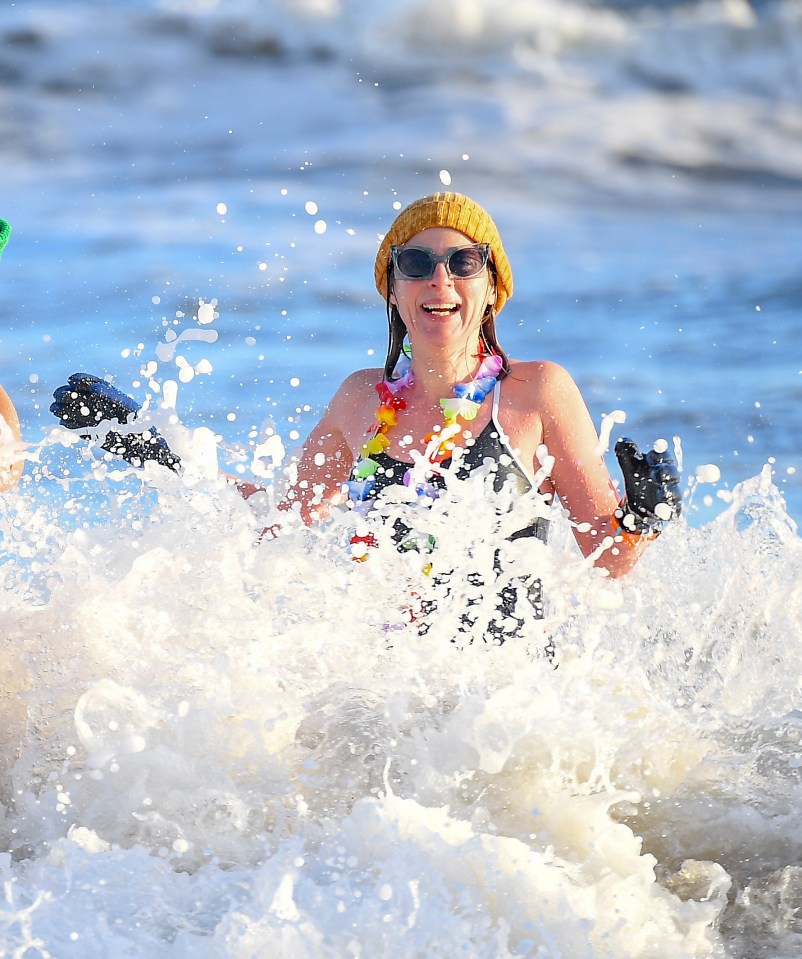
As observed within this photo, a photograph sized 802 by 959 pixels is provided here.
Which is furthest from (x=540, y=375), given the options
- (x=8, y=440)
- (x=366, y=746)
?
(x=8, y=440)

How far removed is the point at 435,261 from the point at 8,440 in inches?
77.1

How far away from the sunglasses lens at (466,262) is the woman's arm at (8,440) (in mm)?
1990

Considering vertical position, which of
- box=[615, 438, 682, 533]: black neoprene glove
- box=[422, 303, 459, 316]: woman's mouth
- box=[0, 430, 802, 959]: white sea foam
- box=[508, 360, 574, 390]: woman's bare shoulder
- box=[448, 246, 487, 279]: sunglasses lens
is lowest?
box=[0, 430, 802, 959]: white sea foam

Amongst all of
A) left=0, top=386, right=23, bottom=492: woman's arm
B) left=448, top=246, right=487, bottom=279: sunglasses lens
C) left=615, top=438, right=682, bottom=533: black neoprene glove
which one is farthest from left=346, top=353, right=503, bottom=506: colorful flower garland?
left=0, top=386, right=23, bottom=492: woman's arm

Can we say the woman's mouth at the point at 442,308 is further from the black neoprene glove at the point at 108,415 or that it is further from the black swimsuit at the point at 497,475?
the black neoprene glove at the point at 108,415

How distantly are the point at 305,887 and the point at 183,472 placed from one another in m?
2.11

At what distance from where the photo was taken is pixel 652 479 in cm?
346

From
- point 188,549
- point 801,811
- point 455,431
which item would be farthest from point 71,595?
point 801,811

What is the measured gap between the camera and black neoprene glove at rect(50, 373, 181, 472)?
4.52m

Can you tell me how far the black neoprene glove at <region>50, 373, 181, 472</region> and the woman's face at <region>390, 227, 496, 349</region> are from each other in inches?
Answer: 46.5

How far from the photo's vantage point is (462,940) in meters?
2.39

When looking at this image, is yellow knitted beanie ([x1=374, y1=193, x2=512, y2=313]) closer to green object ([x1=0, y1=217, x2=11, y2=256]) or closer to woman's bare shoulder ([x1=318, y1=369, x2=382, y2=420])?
woman's bare shoulder ([x1=318, y1=369, x2=382, y2=420])

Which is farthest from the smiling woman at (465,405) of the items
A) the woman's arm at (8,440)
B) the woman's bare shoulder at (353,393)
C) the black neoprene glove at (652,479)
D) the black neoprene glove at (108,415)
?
the woman's arm at (8,440)

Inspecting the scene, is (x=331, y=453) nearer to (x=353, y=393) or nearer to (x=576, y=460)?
(x=353, y=393)
